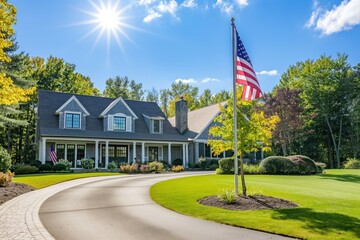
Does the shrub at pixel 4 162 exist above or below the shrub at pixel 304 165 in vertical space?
above

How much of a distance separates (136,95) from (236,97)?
59.4m

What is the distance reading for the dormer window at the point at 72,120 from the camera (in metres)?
31.7

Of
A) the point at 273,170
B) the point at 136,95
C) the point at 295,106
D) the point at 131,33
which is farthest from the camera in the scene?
the point at 136,95

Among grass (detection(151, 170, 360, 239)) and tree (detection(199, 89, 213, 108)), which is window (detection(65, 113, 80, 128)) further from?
tree (detection(199, 89, 213, 108))

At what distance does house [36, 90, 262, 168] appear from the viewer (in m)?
30.9

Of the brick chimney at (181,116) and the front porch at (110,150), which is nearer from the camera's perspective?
the front porch at (110,150)

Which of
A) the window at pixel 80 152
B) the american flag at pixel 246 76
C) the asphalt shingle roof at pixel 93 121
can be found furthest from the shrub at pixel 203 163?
the american flag at pixel 246 76

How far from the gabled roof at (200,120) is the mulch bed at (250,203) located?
83.7 ft

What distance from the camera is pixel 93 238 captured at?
665cm

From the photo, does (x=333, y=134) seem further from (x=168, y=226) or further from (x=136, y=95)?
(x=168, y=226)

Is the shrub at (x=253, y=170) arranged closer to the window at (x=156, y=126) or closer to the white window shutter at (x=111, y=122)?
the window at (x=156, y=126)

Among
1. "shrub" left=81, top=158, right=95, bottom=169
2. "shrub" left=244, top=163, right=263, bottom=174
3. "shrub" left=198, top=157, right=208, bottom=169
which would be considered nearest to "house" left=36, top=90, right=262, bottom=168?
"shrub" left=81, top=158, right=95, bottom=169

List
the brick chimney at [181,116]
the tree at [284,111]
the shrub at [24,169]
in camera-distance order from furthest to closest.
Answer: the brick chimney at [181,116] < the tree at [284,111] < the shrub at [24,169]

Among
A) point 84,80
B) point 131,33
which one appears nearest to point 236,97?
point 131,33
